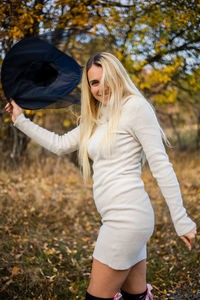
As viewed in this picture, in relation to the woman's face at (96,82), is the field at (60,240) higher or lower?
lower

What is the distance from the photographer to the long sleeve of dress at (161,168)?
62.8 inches

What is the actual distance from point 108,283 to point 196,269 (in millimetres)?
2438

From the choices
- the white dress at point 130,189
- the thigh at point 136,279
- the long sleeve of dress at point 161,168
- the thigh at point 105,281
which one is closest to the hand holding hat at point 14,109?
the white dress at point 130,189

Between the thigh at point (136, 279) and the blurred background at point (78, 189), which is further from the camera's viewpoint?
the blurred background at point (78, 189)

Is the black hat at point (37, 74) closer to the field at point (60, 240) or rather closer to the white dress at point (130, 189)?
the white dress at point (130, 189)

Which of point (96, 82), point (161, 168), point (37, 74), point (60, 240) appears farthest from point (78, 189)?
point (161, 168)

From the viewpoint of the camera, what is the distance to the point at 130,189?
1.63 meters

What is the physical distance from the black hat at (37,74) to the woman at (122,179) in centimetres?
59

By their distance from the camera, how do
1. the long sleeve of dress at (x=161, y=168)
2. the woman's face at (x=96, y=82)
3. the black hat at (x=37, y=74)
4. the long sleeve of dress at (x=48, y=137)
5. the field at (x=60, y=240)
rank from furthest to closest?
the field at (x=60, y=240) → the black hat at (x=37, y=74) → the long sleeve of dress at (x=48, y=137) → the woman's face at (x=96, y=82) → the long sleeve of dress at (x=161, y=168)

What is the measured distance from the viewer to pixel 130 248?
161 cm

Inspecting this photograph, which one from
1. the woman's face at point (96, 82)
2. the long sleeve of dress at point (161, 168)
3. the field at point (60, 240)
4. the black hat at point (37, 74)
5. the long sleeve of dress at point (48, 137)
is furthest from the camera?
the field at point (60, 240)

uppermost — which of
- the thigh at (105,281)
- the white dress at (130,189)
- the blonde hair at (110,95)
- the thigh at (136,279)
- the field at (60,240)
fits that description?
the blonde hair at (110,95)

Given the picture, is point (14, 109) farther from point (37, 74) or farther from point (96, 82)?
point (96, 82)

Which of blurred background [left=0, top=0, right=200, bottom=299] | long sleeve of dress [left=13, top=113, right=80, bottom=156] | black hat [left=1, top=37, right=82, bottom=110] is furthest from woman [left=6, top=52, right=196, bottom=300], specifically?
blurred background [left=0, top=0, right=200, bottom=299]
